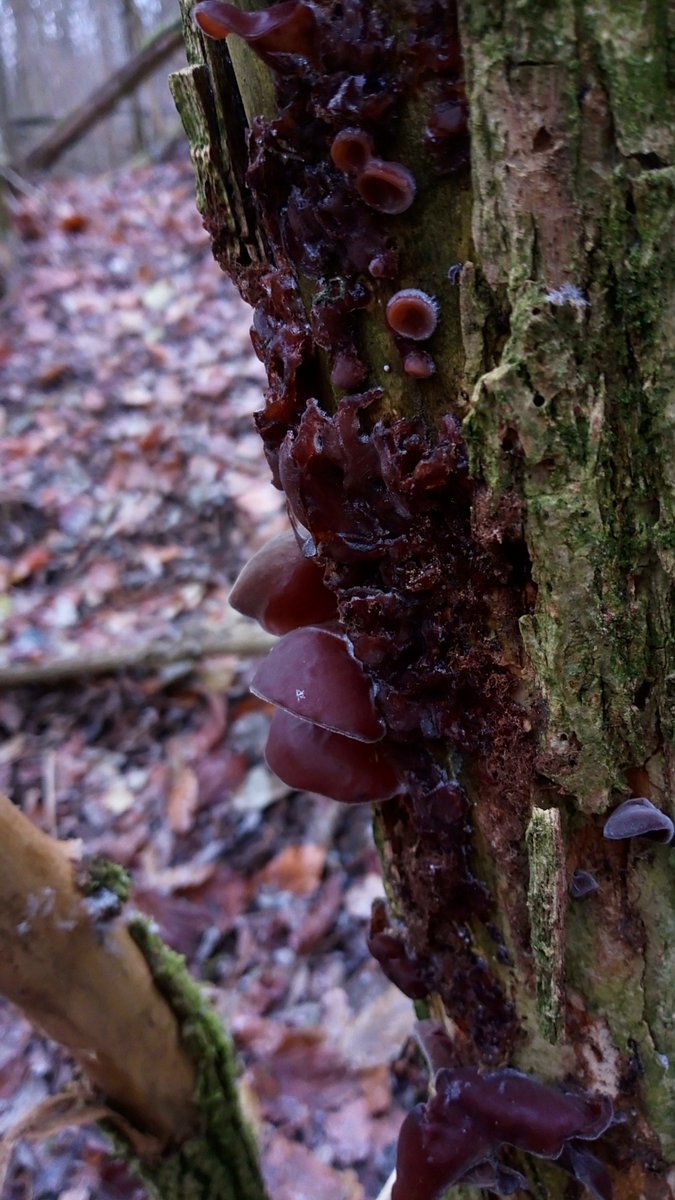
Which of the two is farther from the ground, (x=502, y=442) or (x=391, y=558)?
(x=502, y=442)

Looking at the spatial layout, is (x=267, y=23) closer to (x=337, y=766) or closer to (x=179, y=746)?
(x=337, y=766)

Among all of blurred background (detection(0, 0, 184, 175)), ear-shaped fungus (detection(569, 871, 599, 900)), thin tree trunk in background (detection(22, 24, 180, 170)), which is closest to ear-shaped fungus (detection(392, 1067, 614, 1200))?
ear-shaped fungus (detection(569, 871, 599, 900))

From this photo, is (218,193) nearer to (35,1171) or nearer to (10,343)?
(35,1171)

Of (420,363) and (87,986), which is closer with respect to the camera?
(420,363)

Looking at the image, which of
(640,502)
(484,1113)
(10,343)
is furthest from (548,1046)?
(10,343)

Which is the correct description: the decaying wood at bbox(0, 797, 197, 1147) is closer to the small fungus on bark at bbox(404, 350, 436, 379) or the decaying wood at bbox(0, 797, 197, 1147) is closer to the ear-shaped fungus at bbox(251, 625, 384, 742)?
the ear-shaped fungus at bbox(251, 625, 384, 742)

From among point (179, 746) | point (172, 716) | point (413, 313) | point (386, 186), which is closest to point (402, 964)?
point (413, 313)
